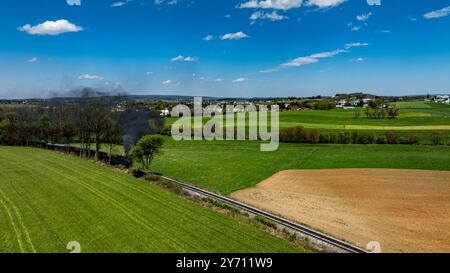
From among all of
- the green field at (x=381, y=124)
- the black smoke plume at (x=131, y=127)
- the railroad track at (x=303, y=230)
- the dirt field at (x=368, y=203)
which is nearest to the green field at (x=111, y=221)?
the railroad track at (x=303, y=230)

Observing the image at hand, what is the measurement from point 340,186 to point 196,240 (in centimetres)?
2201

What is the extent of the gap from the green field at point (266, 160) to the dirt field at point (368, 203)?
314 cm

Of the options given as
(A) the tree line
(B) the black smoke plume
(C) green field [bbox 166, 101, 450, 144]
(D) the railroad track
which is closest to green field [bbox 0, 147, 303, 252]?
(D) the railroad track

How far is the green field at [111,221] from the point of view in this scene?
20.6m

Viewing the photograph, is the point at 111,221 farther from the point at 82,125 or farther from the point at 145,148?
the point at 82,125

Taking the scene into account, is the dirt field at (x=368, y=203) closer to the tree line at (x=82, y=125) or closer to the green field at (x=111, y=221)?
the green field at (x=111, y=221)

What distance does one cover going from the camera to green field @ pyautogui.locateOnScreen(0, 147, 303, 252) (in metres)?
20.6

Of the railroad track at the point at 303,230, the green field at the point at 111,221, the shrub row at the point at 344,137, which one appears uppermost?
the shrub row at the point at 344,137

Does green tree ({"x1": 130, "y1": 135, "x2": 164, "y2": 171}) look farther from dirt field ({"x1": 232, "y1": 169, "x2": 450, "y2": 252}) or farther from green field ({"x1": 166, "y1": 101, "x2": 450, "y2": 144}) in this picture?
green field ({"x1": 166, "y1": 101, "x2": 450, "y2": 144})

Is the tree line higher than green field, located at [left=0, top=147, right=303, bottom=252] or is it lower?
higher

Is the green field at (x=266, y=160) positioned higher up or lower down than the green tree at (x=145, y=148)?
lower down

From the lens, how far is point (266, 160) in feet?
178

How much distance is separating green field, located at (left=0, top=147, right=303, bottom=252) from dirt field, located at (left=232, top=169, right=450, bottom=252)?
638 centimetres
